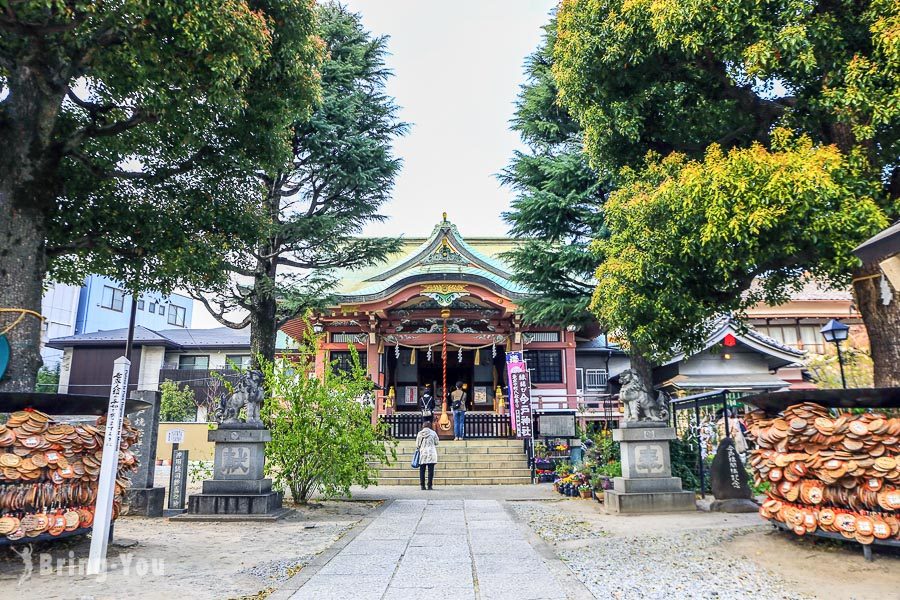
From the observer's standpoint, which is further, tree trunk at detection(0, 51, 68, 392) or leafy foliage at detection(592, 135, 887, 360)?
tree trunk at detection(0, 51, 68, 392)

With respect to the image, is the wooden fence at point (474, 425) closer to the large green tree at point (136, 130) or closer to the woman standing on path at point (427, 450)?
the woman standing on path at point (427, 450)

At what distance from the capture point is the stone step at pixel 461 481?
539 inches

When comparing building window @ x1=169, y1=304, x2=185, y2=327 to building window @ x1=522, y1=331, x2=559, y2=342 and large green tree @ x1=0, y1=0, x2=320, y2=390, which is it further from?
large green tree @ x1=0, y1=0, x2=320, y2=390

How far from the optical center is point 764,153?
19.0 feet

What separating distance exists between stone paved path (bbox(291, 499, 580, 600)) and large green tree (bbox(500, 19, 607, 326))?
6.52 metres

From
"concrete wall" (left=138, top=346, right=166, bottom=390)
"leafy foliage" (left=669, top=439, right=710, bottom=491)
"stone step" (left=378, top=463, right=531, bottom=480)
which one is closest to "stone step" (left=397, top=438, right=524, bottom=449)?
"stone step" (left=378, top=463, right=531, bottom=480)

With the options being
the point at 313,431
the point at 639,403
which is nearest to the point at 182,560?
the point at 313,431

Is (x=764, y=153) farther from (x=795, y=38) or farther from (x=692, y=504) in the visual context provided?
(x=692, y=504)

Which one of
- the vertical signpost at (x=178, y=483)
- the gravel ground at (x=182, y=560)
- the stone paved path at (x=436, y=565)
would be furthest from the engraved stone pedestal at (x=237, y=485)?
the stone paved path at (x=436, y=565)

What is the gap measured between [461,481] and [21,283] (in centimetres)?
1053

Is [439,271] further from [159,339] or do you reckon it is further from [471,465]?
[159,339]

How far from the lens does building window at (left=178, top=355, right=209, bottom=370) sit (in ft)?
86.3

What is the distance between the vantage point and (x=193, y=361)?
2638 cm

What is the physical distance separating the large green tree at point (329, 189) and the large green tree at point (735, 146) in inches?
255
